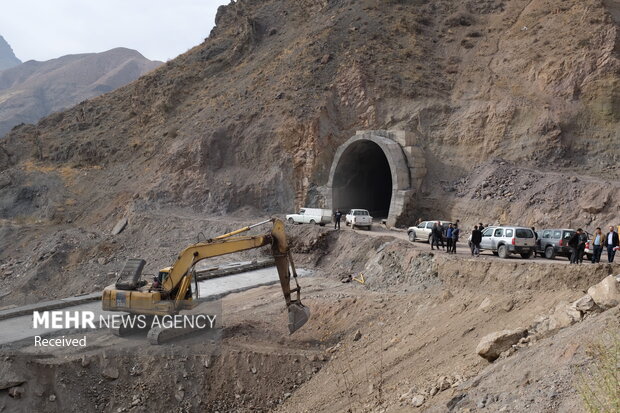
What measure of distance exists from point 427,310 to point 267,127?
2498 cm

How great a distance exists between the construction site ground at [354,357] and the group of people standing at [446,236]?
2395mm

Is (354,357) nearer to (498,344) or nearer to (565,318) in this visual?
(498,344)

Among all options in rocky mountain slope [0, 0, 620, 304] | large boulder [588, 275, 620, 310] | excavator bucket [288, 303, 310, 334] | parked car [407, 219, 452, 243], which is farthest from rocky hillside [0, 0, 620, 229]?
large boulder [588, 275, 620, 310]

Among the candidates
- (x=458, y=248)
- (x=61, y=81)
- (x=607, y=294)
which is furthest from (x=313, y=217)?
(x=61, y=81)

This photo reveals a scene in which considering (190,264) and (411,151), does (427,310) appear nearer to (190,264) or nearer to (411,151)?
(190,264)

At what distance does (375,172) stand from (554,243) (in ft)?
65.3

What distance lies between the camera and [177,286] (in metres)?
15.3

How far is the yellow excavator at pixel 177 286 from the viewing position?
15172 millimetres

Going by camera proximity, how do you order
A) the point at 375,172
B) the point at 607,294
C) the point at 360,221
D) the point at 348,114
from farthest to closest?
the point at 375,172, the point at 348,114, the point at 360,221, the point at 607,294

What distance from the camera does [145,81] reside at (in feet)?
175

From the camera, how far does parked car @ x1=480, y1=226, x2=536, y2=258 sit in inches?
811

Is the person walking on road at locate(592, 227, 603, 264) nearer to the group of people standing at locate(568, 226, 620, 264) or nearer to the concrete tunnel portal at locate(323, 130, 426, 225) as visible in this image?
the group of people standing at locate(568, 226, 620, 264)

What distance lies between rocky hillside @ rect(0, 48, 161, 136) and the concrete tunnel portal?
95744mm

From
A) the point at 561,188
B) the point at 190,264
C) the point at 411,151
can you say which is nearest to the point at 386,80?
the point at 411,151
